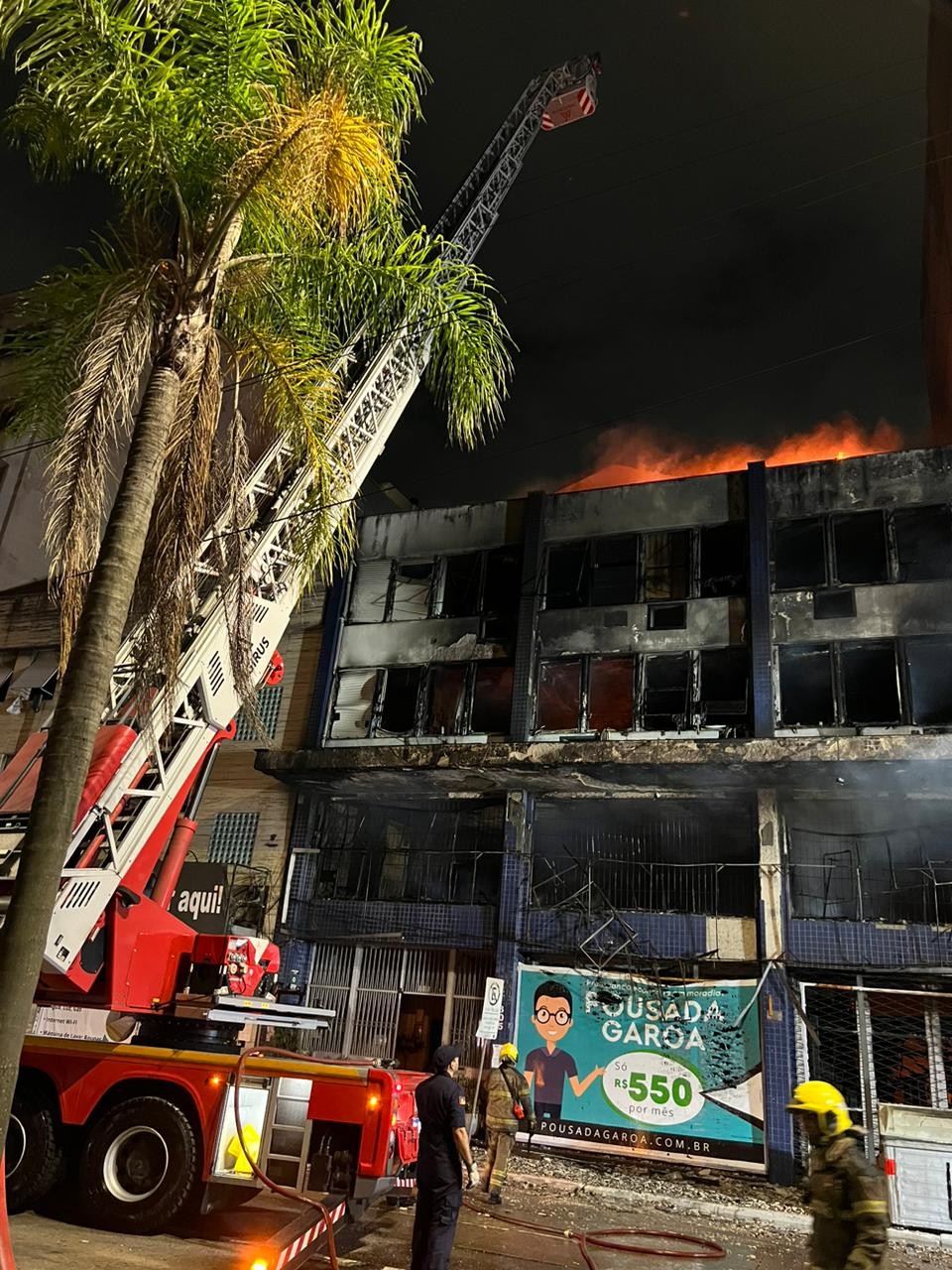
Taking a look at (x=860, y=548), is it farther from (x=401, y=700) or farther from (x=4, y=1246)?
(x=4, y=1246)

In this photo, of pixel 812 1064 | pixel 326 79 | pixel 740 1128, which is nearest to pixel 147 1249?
pixel 326 79

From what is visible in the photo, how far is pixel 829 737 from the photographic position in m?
15.9

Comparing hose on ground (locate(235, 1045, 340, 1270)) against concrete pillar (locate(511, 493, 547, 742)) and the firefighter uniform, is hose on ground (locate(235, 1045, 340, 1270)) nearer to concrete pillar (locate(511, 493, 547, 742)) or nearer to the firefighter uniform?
the firefighter uniform

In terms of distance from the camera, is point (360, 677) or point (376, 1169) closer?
point (376, 1169)

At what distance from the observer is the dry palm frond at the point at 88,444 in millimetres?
6344

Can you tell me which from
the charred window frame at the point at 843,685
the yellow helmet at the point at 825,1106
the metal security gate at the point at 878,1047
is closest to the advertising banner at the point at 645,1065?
the metal security gate at the point at 878,1047

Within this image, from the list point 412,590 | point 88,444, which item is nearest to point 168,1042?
point 88,444

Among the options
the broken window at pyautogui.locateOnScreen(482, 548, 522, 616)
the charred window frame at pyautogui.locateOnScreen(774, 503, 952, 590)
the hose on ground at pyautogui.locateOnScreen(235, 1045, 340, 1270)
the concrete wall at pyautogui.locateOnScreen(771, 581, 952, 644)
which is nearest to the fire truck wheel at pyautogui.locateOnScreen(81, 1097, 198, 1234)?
the hose on ground at pyautogui.locateOnScreen(235, 1045, 340, 1270)

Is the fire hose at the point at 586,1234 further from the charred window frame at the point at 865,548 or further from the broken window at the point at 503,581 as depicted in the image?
the broken window at the point at 503,581

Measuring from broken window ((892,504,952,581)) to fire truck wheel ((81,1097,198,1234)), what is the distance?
15132 mm

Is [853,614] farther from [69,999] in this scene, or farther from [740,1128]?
[69,999]

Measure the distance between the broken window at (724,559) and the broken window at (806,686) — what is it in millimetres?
1706

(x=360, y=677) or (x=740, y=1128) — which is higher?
(x=360, y=677)

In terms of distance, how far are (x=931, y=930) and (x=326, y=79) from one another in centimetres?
1491
